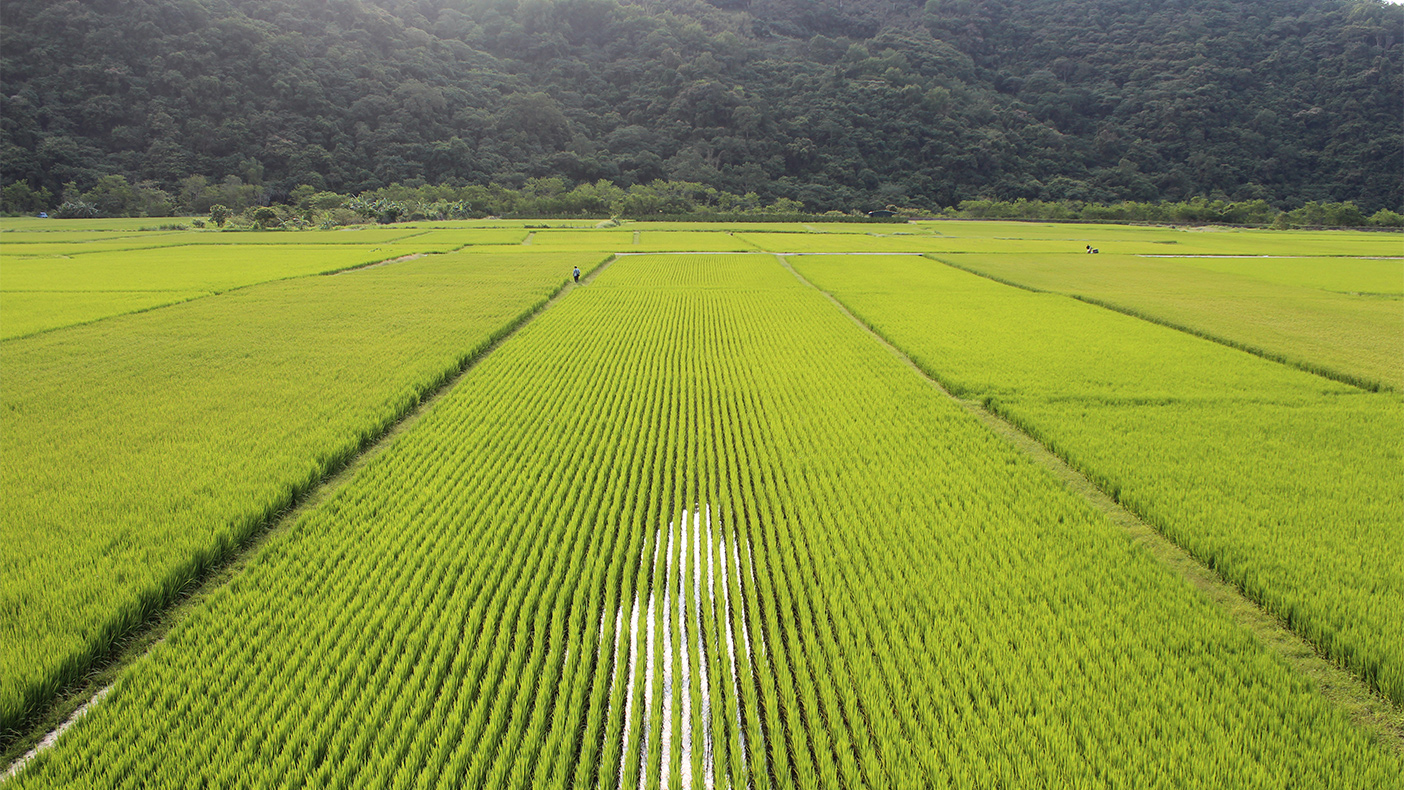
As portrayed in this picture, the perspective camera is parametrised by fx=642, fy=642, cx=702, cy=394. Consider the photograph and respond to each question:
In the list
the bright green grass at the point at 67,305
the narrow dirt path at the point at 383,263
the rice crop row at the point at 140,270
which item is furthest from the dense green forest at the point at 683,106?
the bright green grass at the point at 67,305

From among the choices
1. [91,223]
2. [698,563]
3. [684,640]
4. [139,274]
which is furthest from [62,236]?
[684,640]

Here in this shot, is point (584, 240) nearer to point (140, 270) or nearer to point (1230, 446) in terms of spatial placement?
point (140, 270)

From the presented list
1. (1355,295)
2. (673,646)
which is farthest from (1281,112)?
(673,646)

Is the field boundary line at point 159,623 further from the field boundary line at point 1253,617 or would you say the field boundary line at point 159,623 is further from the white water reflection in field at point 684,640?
the field boundary line at point 1253,617

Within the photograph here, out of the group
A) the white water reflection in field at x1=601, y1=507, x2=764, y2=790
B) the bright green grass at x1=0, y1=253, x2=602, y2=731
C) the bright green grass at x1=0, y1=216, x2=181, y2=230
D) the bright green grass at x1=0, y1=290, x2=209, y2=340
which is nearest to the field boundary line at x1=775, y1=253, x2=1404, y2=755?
the white water reflection in field at x1=601, y1=507, x2=764, y2=790

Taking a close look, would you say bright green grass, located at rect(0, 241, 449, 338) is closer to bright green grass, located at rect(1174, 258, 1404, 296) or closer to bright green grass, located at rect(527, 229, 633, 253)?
bright green grass, located at rect(527, 229, 633, 253)

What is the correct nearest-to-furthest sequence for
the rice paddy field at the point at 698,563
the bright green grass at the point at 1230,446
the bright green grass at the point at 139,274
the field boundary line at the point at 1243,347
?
the rice paddy field at the point at 698,563
the bright green grass at the point at 1230,446
the field boundary line at the point at 1243,347
the bright green grass at the point at 139,274
